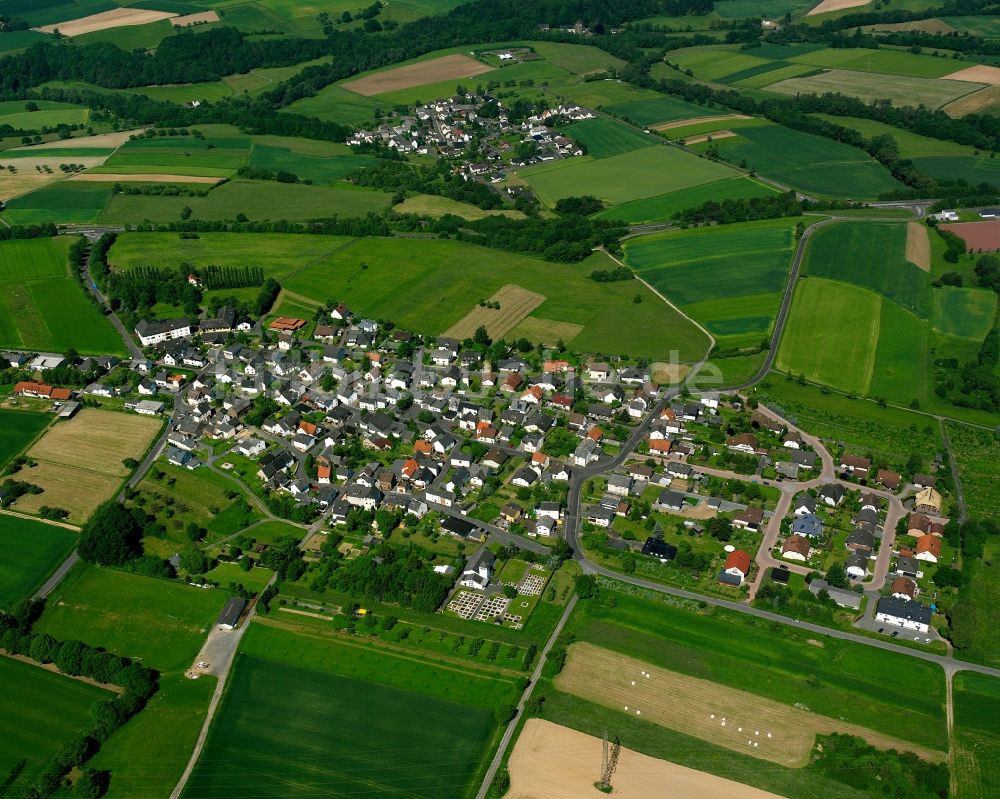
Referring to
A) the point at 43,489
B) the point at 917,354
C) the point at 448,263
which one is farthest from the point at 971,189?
the point at 43,489

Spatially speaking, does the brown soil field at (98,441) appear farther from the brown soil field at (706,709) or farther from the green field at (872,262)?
the green field at (872,262)

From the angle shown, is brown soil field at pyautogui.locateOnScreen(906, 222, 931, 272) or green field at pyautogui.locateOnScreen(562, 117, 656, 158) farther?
green field at pyautogui.locateOnScreen(562, 117, 656, 158)

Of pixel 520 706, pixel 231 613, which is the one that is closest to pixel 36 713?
pixel 231 613

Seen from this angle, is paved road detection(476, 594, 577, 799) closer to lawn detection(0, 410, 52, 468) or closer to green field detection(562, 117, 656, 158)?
lawn detection(0, 410, 52, 468)

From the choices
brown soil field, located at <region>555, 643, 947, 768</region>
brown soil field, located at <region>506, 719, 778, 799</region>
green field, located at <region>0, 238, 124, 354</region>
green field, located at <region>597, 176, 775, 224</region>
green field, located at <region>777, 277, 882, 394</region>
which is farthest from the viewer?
green field, located at <region>597, 176, 775, 224</region>

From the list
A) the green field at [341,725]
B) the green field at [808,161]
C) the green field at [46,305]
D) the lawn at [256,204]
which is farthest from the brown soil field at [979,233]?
the green field at [46,305]

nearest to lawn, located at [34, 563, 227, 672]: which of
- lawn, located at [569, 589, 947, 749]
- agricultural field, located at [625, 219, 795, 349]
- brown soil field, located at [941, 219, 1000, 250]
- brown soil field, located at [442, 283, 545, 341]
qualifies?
lawn, located at [569, 589, 947, 749]

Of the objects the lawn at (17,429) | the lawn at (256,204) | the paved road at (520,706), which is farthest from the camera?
the lawn at (256,204)
